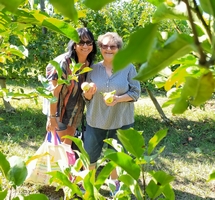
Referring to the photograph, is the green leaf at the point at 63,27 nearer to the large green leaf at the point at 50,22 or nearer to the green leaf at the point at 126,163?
the large green leaf at the point at 50,22

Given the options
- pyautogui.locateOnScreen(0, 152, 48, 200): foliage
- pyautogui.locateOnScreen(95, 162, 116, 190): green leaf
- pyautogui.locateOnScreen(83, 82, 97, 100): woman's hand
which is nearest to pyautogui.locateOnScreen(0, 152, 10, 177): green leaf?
pyautogui.locateOnScreen(0, 152, 48, 200): foliage

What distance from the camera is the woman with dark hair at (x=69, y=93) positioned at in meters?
2.35

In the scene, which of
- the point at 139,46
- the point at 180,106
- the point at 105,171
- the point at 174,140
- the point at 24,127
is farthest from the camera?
the point at 24,127

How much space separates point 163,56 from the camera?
0.86 feet

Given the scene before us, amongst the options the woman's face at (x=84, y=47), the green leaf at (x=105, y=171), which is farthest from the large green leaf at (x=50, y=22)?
the woman's face at (x=84, y=47)

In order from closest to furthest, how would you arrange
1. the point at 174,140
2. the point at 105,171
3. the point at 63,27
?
the point at 63,27, the point at 105,171, the point at 174,140

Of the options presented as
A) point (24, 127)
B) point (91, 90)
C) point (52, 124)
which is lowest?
point (24, 127)

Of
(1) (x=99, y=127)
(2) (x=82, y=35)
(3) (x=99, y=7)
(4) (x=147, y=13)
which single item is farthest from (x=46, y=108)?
(4) (x=147, y=13)

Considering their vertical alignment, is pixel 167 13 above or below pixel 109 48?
above

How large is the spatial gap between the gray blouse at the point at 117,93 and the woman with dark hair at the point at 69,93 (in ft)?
0.30

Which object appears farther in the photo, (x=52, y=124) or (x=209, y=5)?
(x=52, y=124)

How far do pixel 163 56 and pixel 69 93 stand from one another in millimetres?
2253

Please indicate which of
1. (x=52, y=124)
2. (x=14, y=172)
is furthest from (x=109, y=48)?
(x=14, y=172)

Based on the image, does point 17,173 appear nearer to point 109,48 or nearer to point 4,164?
point 4,164
